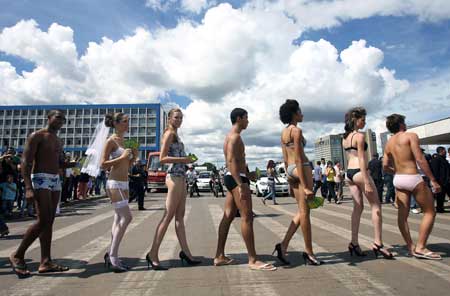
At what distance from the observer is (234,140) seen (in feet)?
13.4

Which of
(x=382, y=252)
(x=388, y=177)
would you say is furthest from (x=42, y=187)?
(x=388, y=177)

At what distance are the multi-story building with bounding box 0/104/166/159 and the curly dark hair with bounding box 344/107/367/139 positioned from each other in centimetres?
10125

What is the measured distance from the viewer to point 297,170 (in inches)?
163

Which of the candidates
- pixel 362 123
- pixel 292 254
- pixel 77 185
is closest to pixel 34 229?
pixel 292 254

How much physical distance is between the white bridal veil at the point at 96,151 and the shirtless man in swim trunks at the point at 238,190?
1667 mm

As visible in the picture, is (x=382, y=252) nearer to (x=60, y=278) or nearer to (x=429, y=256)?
(x=429, y=256)

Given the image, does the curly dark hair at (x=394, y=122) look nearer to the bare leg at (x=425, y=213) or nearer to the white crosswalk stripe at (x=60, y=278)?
the bare leg at (x=425, y=213)

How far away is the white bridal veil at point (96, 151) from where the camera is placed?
172 inches

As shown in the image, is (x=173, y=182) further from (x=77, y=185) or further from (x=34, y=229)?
(x=77, y=185)

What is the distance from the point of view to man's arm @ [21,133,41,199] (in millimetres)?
3879

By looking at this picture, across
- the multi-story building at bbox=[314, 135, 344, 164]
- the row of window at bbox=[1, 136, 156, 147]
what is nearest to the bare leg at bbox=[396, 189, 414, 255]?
the multi-story building at bbox=[314, 135, 344, 164]

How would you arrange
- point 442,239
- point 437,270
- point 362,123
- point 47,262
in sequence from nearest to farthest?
point 437,270, point 47,262, point 362,123, point 442,239

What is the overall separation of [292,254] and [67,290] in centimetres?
293

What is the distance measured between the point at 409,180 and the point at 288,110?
6.14 feet
